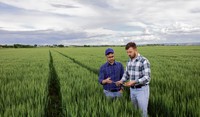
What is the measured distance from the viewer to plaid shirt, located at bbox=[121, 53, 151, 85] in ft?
12.7

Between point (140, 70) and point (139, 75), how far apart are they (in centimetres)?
9

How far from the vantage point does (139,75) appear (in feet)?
13.1

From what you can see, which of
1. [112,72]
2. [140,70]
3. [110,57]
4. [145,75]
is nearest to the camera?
[145,75]

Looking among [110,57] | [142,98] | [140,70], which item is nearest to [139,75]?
[140,70]

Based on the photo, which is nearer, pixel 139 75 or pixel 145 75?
pixel 145 75

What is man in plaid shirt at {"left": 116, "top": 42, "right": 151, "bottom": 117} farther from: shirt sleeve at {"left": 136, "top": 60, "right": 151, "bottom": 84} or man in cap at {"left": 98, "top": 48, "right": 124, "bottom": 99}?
man in cap at {"left": 98, "top": 48, "right": 124, "bottom": 99}

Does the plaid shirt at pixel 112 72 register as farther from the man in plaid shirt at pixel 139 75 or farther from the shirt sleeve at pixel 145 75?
the shirt sleeve at pixel 145 75

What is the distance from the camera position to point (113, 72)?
15.5 feet

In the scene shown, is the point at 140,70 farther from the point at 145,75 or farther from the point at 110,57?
the point at 110,57

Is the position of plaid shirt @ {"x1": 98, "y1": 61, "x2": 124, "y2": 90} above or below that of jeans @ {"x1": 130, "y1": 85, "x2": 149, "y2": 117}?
above

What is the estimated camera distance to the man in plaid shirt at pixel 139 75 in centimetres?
385

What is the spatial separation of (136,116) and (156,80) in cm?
412

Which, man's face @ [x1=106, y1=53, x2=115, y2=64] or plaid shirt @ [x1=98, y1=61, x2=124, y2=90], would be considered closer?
man's face @ [x1=106, y1=53, x2=115, y2=64]

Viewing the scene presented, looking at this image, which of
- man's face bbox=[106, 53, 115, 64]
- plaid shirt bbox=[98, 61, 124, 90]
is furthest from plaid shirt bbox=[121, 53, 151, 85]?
plaid shirt bbox=[98, 61, 124, 90]
